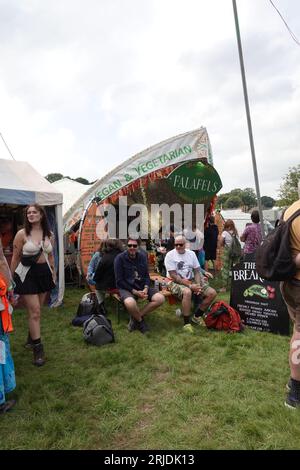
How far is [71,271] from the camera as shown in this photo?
9133 millimetres

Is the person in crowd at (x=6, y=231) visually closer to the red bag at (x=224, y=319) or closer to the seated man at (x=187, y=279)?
the seated man at (x=187, y=279)

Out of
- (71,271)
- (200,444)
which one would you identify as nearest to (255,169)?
(200,444)

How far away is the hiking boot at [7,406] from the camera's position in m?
2.91

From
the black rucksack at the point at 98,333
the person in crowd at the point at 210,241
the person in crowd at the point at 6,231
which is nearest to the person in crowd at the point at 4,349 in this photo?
the black rucksack at the point at 98,333

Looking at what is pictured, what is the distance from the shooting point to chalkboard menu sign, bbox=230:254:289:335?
4809mm

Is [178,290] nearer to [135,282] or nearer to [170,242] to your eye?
[135,282]

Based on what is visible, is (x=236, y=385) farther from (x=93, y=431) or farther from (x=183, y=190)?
(x=183, y=190)

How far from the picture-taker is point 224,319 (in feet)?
16.3

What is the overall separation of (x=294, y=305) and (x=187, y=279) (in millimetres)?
2829

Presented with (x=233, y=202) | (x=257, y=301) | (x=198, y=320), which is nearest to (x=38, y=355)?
(x=198, y=320)

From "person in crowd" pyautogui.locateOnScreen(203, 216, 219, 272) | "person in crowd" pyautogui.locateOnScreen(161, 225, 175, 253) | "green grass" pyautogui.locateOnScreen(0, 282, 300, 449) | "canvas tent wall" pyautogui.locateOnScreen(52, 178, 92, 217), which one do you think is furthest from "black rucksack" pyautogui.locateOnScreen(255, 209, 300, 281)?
"canvas tent wall" pyautogui.locateOnScreen(52, 178, 92, 217)

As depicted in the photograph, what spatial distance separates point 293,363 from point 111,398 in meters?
1.60

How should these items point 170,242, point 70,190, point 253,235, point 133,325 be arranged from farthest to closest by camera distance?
point 70,190
point 170,242
point 253,235
point 133,325

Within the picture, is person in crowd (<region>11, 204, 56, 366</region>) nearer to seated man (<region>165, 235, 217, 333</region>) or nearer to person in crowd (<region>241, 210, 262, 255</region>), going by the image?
seated man (<region>165, 235, 217, 333</region>)
